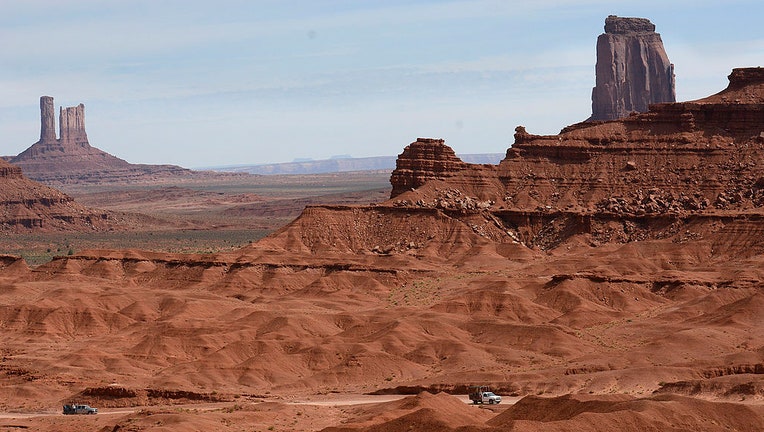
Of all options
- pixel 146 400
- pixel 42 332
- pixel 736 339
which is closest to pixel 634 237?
pixel 736 339

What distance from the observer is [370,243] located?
173500 mm

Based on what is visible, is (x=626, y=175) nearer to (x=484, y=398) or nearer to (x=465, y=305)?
(x=465, y=305)

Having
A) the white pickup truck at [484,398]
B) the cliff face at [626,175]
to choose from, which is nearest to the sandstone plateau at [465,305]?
the cliff face at [626,175]

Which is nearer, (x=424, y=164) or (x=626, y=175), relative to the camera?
(x=626, y=175)

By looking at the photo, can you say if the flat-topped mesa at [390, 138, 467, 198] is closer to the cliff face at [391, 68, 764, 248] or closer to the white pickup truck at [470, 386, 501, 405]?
the cliff face at [391, 68, 764, 248]

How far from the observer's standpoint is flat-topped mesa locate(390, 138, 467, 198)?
185 m

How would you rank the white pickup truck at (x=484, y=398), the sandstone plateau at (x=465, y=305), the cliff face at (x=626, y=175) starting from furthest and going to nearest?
the cliff face at (x=626, y=175)
the white pickup truck at (x=484, y=398)
the sandstone plateau at (x=465, y=305)

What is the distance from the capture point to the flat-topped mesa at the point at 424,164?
18462 centimetres

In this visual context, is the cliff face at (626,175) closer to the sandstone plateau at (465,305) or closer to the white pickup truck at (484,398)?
the sandstone plateau at (465,305)

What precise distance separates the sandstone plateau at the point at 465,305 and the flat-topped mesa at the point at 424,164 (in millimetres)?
357

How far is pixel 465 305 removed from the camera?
142 metres

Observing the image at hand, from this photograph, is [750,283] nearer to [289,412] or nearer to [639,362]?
[639,362]

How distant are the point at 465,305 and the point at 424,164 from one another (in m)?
45.4

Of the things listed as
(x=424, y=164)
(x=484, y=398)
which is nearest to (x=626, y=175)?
(x=424, y=164)
